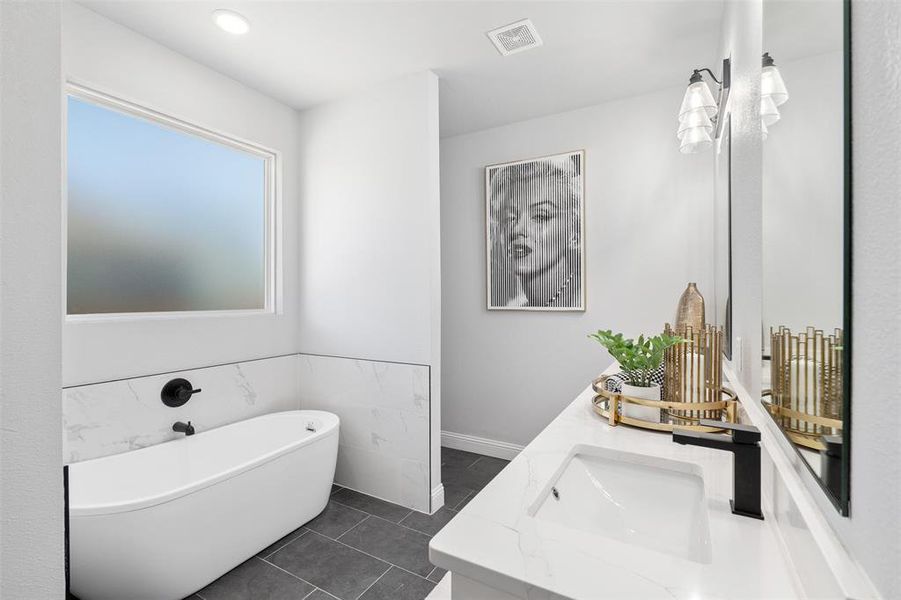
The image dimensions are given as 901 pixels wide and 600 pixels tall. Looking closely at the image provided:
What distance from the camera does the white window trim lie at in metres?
1.91

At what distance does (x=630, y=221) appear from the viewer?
273 centimetres

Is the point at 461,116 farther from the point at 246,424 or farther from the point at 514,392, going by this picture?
the point at 246,424

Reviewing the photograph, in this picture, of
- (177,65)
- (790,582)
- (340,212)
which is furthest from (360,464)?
(177,65)

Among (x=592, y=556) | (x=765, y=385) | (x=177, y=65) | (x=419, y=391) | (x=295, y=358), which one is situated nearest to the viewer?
(x=592, y=556)

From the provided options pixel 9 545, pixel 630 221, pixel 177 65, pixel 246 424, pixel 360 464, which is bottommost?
pixel 360 464

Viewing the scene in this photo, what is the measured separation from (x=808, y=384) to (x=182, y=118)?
2.91 m

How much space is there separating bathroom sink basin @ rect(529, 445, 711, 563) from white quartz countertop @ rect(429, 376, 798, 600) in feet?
0.25

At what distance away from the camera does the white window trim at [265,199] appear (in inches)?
75.1

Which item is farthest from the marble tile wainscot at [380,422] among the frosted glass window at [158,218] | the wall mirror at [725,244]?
the wall mirror at [725,244]

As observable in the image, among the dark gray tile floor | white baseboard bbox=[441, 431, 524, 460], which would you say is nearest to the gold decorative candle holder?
the dark gray tile floor

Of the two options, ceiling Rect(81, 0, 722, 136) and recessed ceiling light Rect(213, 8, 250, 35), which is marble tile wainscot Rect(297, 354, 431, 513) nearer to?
ceiling Rect(81, 0, 722, 136)

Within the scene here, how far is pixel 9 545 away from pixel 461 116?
3.11 meters

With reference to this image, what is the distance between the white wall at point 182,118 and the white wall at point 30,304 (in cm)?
172

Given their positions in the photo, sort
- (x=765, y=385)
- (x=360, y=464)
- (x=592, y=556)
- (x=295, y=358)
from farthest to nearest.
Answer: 1. (x=295, y=358)
2. (x=360, y=464)
3. (x=765, y=385)
4. (x=592, y=556)
